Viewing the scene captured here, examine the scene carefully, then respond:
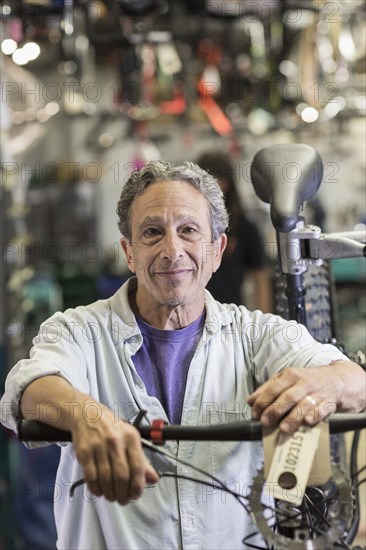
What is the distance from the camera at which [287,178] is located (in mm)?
1634

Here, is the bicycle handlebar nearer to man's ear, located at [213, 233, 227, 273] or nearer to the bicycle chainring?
the bicycle chainring

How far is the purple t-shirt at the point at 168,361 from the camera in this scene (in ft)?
4.97

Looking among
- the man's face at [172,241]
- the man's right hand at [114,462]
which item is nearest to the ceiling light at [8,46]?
the man's face at [172,241]

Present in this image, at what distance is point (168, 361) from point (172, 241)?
0.73 feet

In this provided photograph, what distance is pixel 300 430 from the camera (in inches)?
49.9

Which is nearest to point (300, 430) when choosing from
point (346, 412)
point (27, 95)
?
point (346, 412)

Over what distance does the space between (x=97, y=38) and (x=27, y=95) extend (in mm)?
451

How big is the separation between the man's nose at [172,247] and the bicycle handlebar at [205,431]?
0.29 metres

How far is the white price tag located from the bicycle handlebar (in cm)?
4

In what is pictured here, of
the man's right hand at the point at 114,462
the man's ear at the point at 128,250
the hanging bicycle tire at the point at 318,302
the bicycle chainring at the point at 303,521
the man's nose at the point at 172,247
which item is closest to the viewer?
the man's right hand at the point at 114,462

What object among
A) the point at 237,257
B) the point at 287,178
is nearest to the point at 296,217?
the point at 287,178

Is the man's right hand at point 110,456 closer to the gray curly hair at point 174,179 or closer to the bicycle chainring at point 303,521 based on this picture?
the bicycle chainring at point 303,521

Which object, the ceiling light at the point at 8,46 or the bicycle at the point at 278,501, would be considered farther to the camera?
the ceiling light at the point at 8,46

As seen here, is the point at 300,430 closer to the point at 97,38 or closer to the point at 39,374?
the point at 39,374
